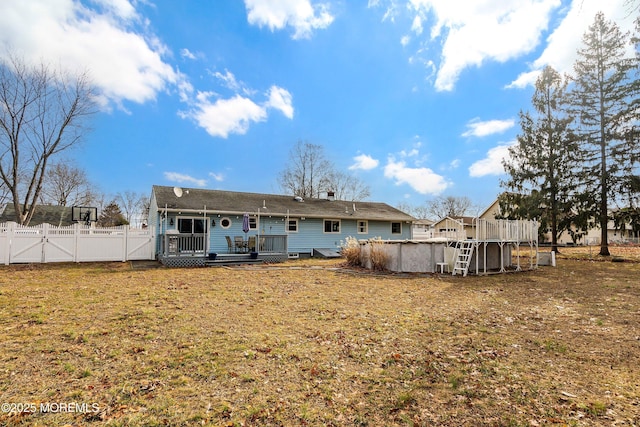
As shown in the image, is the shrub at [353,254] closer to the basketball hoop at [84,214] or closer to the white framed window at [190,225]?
the white framed window at [190,225]

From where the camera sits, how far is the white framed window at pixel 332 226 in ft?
67.8

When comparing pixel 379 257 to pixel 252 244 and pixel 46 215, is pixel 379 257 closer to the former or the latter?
pixel 252 244

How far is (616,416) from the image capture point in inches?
107

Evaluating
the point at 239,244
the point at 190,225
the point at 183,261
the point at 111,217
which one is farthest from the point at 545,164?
the point at 111,217

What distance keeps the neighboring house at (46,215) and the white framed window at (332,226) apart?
91.9 ft

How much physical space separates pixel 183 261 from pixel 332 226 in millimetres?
9961

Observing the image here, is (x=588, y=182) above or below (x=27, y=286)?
above

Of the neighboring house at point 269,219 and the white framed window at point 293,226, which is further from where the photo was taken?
the white framed window at point 293,226

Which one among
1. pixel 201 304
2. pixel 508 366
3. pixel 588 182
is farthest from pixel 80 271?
pixel 588 182

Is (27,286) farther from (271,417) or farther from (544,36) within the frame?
(544,36)

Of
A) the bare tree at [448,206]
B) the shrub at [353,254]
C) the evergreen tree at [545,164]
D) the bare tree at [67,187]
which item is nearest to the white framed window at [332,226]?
the shrub at [353,254]

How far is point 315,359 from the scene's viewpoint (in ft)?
12.8

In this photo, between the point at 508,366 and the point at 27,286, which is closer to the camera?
the point at 508,366

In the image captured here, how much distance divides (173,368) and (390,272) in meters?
9.82
